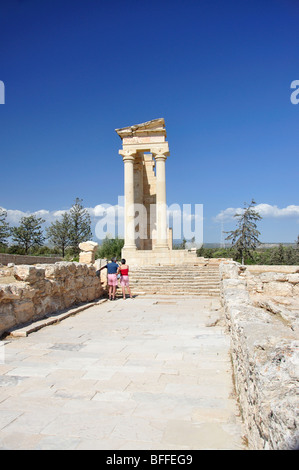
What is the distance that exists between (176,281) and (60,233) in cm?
2893

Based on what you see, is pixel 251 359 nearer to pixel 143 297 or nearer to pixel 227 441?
pixel 227 441

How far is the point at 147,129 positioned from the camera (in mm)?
23094

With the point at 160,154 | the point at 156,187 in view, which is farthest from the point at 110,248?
the point at 160,154

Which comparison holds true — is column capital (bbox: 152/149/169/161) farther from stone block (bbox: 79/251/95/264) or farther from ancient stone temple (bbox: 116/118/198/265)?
stone block (bbox: 79/251/95/264)

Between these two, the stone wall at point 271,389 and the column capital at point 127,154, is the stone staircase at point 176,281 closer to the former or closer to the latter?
the column capital at point 127,154

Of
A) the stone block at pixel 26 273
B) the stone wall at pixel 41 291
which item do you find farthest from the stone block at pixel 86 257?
the stone block at pixel 26 273

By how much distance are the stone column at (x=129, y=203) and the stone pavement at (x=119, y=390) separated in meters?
15.9

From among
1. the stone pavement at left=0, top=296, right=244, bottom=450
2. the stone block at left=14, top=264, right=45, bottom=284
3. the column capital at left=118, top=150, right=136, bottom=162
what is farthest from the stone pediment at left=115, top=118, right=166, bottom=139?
the stone pavement at left=0, top=296, right=244, bottom=450

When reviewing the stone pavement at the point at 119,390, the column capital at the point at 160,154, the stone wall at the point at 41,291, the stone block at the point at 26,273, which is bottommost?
the stone pavement at the point at 119,390

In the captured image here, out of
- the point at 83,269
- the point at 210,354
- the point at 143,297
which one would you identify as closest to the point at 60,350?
the point at 210,354

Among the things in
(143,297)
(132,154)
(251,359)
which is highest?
(132,154)

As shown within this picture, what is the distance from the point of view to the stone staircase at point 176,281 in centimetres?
1385
